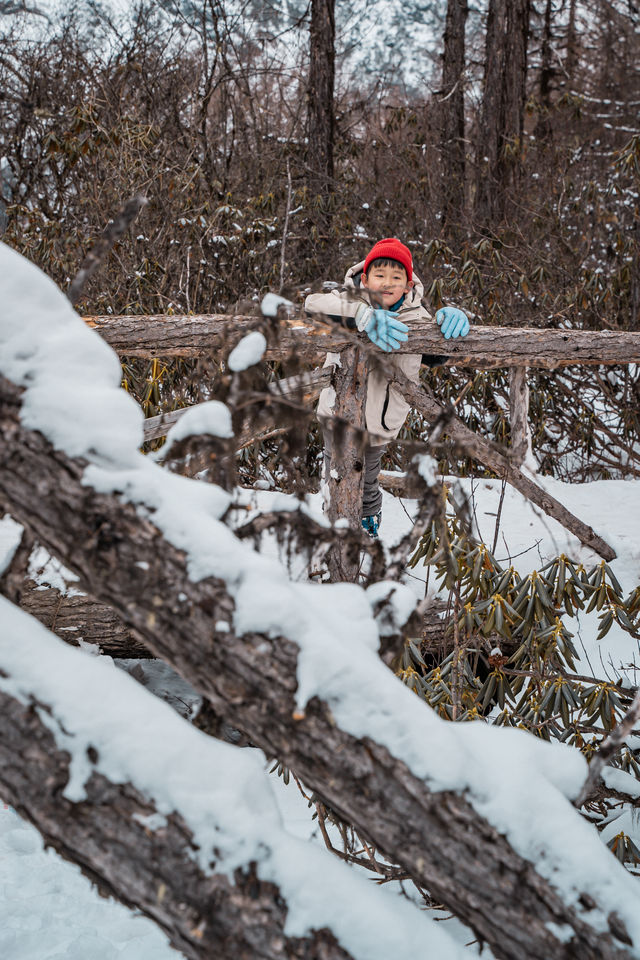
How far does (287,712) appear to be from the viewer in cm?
109

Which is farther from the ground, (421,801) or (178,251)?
(178,251)

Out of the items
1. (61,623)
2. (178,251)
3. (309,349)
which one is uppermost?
(178,251)

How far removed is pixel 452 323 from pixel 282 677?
1980 millimetres

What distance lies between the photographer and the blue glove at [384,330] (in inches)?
102

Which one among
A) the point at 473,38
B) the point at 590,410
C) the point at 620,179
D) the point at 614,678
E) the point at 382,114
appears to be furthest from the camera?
the point at 473,38

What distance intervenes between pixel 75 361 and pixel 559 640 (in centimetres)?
208

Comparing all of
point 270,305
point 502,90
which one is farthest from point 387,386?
point 502,90

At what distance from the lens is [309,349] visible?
2684 mm

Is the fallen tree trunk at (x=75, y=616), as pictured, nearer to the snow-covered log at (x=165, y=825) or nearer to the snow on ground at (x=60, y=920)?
the snow on ground at (x=60, y=920)

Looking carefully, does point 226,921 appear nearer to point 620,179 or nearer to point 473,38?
point 620,179

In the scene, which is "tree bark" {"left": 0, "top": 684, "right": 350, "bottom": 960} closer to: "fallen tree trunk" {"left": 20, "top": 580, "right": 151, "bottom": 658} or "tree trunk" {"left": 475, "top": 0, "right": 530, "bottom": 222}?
"fallen tree trunk" {"left": 20, "top": 580, "right": 151, "bottom": 658}

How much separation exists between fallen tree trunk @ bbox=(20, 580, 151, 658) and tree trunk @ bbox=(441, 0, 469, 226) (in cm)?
527

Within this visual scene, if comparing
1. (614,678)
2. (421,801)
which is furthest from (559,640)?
(421,801)

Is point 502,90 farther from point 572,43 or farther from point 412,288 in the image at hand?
point 412,288
